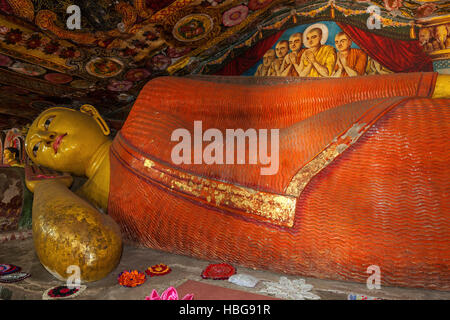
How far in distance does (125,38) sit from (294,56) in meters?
1.45

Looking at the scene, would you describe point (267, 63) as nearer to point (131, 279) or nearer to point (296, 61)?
point (296, 61)

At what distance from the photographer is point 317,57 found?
9.41 feet

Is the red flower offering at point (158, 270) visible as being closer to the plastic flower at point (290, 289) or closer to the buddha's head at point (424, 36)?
the plastic flower at point (290, 289)

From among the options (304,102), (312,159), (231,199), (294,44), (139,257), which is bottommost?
(139,257)

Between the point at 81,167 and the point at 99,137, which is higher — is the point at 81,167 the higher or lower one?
the lower one

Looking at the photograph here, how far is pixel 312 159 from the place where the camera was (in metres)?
1.45

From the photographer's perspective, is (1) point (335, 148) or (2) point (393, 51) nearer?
(1) point (335, 148)

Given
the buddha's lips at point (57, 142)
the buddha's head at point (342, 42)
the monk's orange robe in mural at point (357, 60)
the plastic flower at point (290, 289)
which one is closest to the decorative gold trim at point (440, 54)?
the monk's orange robe in mural at point (357, 60)

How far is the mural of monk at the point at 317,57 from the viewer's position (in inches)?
111

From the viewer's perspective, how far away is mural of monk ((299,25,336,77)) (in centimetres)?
281

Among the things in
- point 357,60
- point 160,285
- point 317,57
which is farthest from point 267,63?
point 160,285
